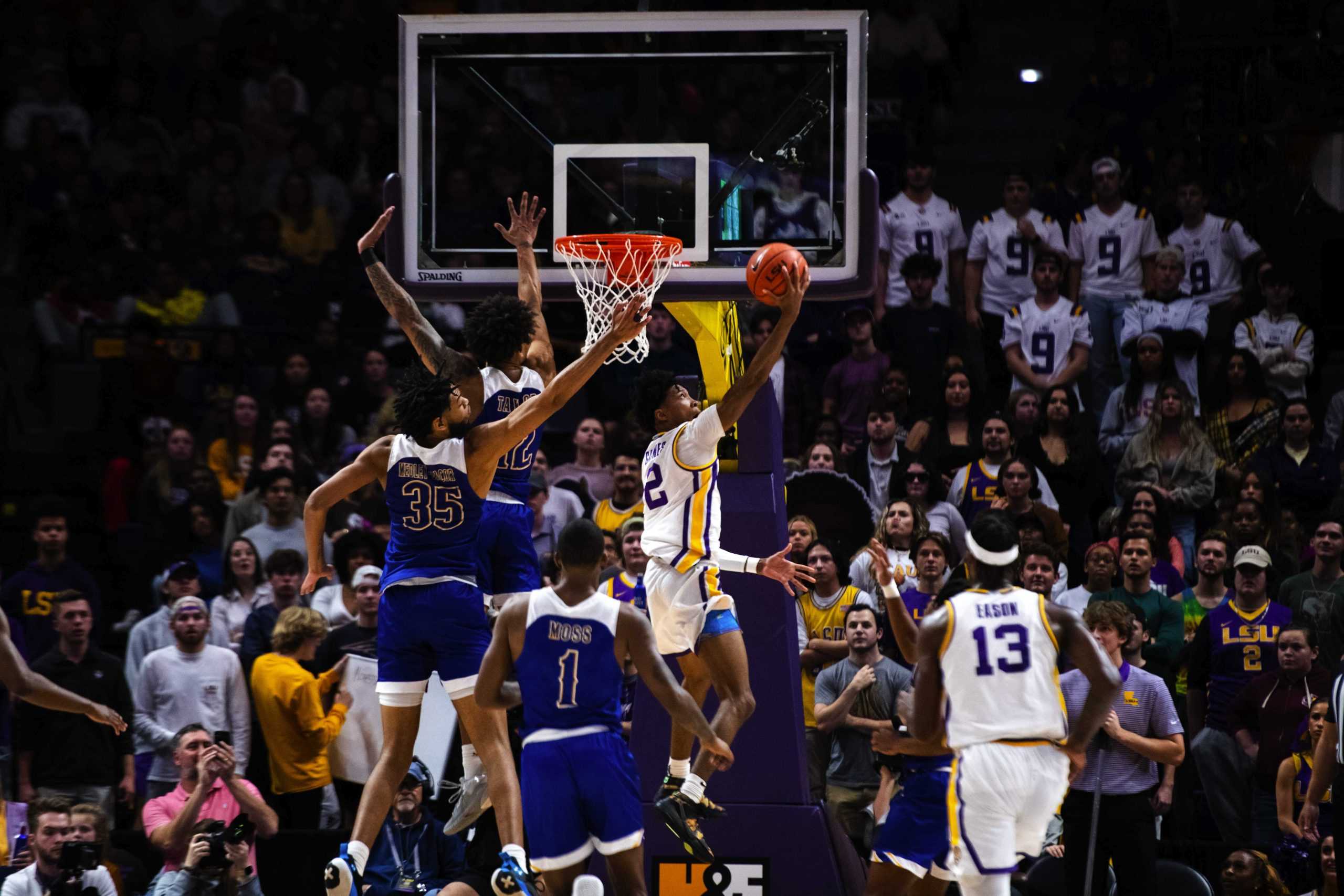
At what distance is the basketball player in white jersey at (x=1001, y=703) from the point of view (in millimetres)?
6512

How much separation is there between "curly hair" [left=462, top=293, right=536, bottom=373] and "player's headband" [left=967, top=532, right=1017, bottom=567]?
7.78 feet

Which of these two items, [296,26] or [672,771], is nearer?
[672,771]

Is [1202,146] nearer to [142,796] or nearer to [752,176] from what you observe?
[752,176]

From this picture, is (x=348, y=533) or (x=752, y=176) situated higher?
(x=752, y=176)

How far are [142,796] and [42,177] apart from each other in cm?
739

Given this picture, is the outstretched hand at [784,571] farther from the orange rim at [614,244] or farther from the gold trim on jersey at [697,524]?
the orange rim at [614,244]

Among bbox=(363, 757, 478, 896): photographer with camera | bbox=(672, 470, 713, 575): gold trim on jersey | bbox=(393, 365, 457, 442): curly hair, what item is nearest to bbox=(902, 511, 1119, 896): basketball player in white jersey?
bbox=(672, 470, 713, 575): gold trim on jersey

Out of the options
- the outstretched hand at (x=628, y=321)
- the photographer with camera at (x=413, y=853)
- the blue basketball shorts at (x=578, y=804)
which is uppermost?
the outstretched hand at (x=628, y=321)

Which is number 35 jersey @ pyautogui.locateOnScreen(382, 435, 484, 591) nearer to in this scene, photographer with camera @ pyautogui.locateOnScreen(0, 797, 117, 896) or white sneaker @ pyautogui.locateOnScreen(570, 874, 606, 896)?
white sneaker @ pyautogui.locateOnScreen(570, 874, 606, 896)

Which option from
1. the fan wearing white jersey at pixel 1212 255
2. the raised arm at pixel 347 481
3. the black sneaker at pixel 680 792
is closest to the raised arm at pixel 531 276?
the raised arm at pixel 347 481

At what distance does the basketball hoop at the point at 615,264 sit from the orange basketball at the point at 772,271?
73 cm

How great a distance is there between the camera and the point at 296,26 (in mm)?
16484

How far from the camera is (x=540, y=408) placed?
7.20 metres

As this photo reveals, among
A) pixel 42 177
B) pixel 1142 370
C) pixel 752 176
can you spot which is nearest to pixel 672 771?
pixel 752 176
